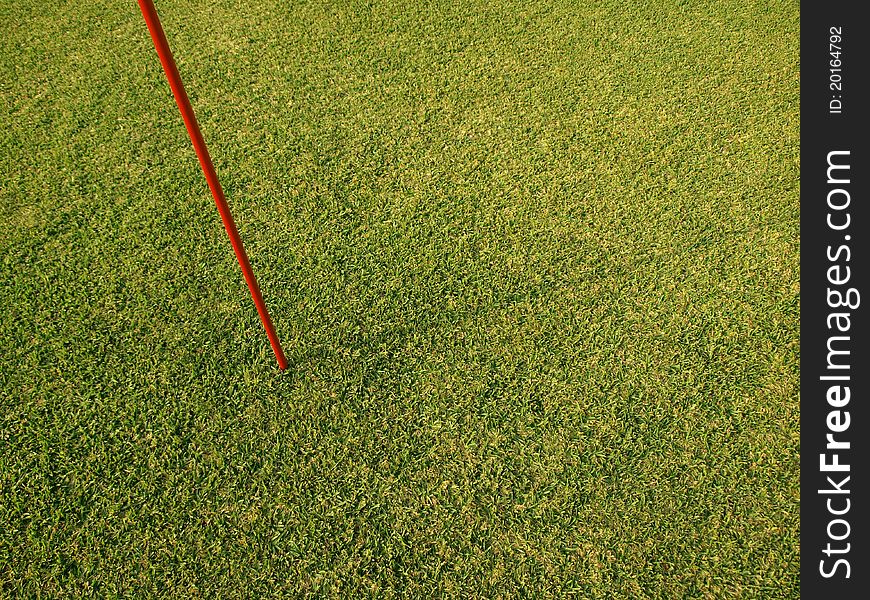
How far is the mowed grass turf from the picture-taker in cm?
145

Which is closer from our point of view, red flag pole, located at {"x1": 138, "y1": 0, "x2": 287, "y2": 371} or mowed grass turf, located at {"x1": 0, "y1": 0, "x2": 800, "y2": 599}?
red flag pole, located at {"x1": 138, "y1": 0, "x2": 287, "y2": 371}

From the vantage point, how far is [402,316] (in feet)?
5.97

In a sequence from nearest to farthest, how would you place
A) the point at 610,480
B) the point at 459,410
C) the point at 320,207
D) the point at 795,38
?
1. the point at 610,480
2. the point at 459,410
3. the point at 320,207
4. the point at 795,38

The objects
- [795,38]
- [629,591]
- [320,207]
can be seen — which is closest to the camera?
[629,591]

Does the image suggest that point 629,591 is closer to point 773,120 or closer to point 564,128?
point 564,128

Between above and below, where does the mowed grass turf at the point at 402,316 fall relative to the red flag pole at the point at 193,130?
below

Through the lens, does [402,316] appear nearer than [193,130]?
No

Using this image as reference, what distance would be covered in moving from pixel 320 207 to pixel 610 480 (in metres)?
1.27

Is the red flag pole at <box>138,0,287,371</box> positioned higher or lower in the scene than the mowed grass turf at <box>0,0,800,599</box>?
higher

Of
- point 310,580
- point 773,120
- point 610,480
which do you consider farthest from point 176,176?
point 773,120

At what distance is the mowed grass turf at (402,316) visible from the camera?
1.45 m

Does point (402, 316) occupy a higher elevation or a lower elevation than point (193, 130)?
lower

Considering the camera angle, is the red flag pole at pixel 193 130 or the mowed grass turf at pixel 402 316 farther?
the mowed grass turf at pixel 402 316

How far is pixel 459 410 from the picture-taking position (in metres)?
1.65
